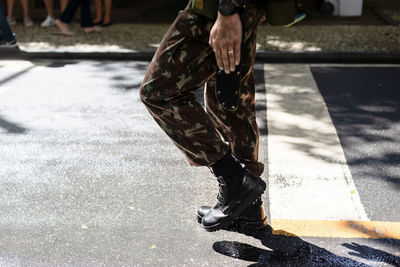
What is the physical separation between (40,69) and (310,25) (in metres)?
4.53

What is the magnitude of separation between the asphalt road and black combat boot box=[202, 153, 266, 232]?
4.3 inches

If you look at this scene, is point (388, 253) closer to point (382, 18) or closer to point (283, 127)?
point (283, 127)

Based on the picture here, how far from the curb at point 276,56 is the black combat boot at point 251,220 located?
4.39m

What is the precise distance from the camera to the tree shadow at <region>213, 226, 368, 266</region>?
258cm

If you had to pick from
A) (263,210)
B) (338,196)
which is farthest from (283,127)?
(263,210)

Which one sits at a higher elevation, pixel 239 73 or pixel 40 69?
pixel 239 73

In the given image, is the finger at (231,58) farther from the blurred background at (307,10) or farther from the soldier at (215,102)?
the blurred background at (307,10)

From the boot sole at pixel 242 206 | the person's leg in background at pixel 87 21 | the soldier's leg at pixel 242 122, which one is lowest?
the person's leg in background at pixel 87 21

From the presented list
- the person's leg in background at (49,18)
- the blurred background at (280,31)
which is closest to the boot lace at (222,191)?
the blurred background at (280,31)

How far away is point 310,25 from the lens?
907cm

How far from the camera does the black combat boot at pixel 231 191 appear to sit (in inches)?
104

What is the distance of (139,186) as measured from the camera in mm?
3436

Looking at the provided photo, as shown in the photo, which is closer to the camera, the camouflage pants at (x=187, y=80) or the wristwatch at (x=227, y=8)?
the wristwatch at (x=227, y=8)

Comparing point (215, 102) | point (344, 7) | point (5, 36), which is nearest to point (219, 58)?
point (215, 102)
